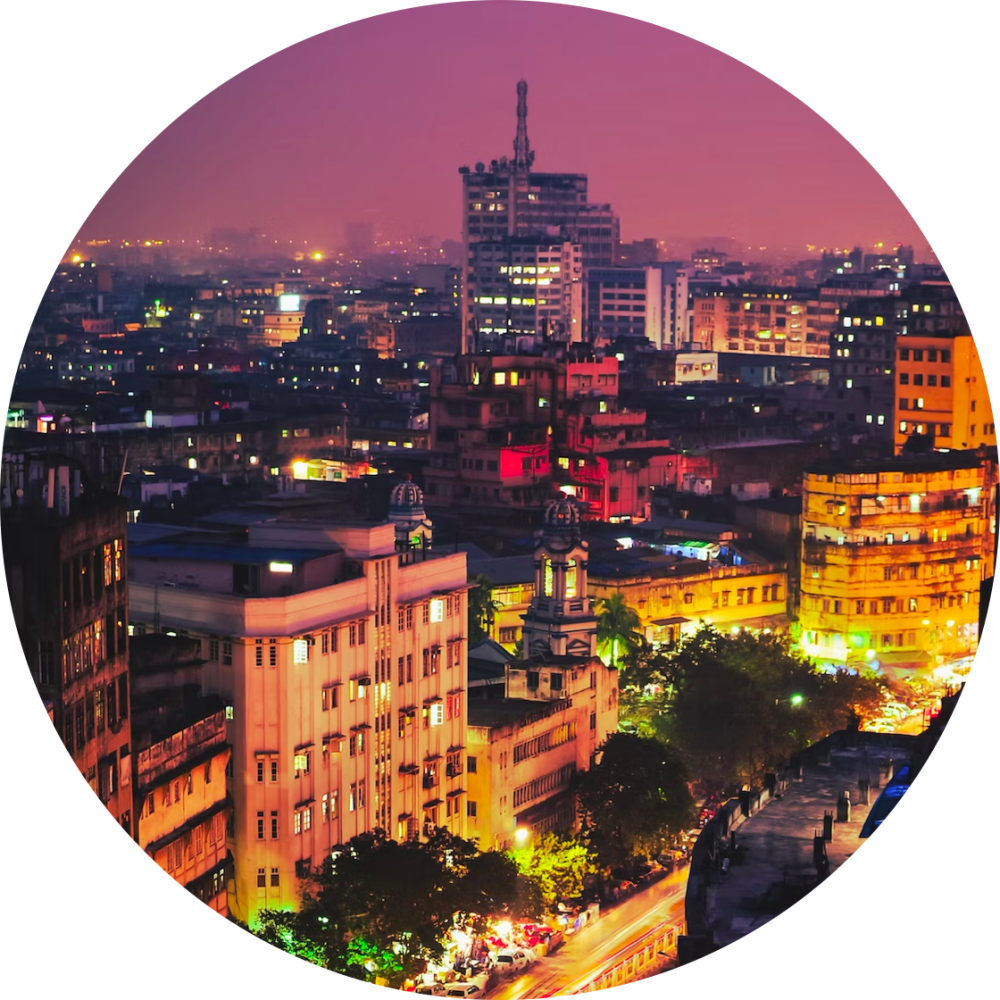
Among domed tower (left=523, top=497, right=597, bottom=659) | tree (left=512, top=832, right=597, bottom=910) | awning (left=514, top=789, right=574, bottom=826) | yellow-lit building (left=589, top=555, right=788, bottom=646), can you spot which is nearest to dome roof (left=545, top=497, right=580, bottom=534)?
domed tower (left=523, top=497, right=597, bottom=659)

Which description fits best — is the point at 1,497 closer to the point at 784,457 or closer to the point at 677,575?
the point at 677,575

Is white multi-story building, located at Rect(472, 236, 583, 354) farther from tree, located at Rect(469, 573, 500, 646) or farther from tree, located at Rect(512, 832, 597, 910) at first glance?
tree, located at Rect(512, 832, 597, 910)

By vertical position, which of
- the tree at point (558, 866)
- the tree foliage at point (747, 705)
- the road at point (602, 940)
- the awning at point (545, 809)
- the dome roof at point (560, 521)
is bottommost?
the road at point (602, 940)

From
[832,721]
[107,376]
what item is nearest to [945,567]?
[832,721]

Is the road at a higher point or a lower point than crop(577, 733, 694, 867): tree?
lower

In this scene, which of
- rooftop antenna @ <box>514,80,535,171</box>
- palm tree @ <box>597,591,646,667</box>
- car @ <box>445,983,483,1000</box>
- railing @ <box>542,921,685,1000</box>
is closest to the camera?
car @ <box>445,983,483,1000</box>

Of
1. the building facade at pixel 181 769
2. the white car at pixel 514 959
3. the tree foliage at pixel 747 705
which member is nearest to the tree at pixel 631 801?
the tree foliage at pixel 747 705

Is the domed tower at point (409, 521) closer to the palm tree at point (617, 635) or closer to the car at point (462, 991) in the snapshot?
the palm tree at point (617, 635)
